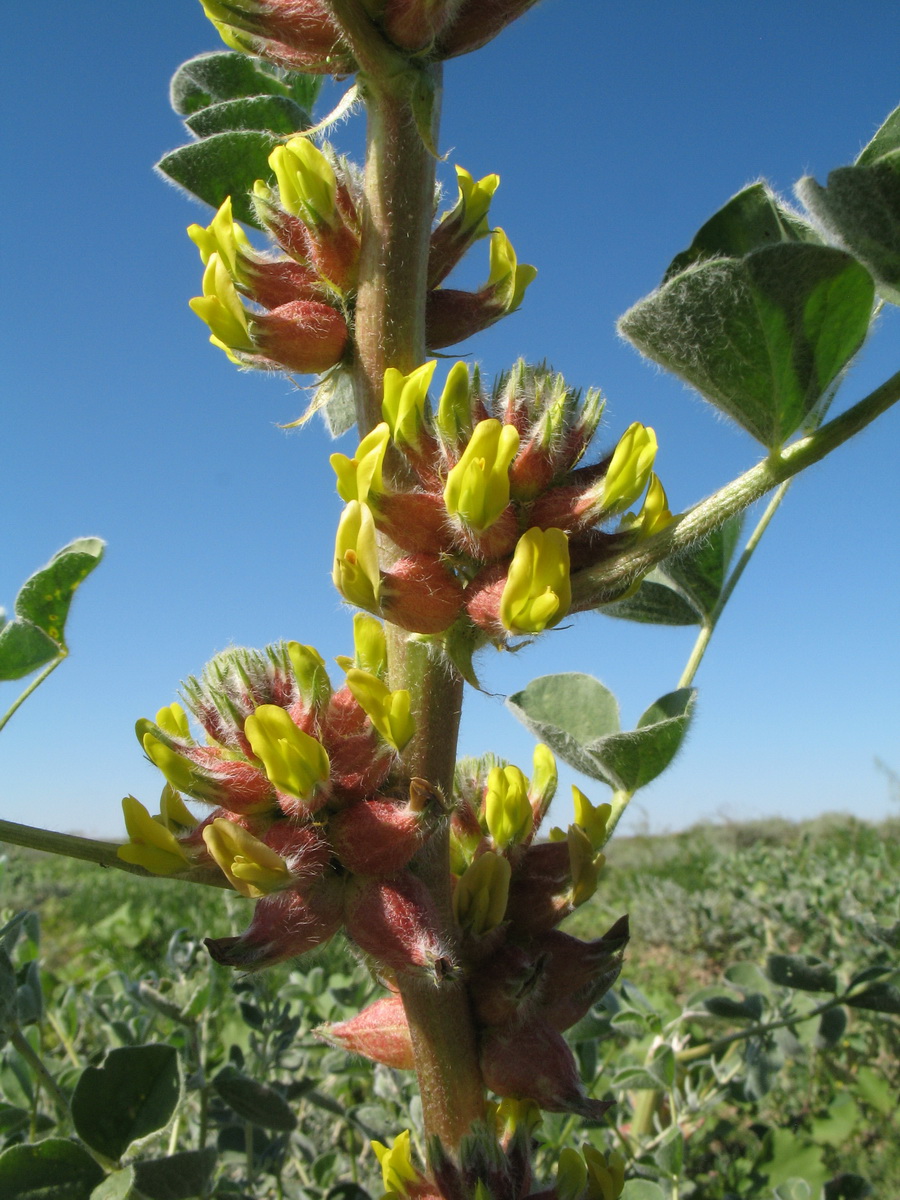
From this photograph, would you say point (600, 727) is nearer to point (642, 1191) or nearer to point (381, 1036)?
point (381, 1036)

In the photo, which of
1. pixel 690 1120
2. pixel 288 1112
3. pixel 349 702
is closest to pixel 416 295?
pixel 349 702

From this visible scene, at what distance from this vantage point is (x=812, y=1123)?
9.75 feet

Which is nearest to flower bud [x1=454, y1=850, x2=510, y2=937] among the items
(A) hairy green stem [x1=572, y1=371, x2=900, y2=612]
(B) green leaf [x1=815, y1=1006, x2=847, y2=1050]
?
(A) hairy green stem [x1=572, y1=371, x2=900, y2=612]

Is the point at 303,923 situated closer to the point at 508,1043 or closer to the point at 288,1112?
the point at 508,1043

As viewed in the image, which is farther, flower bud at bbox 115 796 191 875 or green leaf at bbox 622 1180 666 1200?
green leaf at bbox 622 1180 666 1200

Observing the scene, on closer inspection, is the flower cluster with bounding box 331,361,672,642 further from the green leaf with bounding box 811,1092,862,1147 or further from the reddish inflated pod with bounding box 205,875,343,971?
the green leaf with bounding box 811,1092,862,1147

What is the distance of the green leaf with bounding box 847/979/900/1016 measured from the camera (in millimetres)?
1772

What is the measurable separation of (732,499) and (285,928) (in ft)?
2.16

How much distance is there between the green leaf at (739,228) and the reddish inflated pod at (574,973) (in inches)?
30.7

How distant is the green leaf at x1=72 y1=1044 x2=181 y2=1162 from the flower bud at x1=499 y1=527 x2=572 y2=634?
874 millimetres

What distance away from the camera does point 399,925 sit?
0.90 meters

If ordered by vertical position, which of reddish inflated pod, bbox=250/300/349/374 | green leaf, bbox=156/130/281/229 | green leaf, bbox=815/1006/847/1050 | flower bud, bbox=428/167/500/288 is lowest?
green leaf, bbox=815/1006/847/1050

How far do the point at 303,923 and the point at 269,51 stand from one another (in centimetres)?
105

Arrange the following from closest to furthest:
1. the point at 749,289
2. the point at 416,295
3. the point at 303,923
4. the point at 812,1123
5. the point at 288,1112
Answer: the point at 749,289 < the point at 303,923 < the point at 416,295 < the point at 288,1112 < the point at 812,1123
